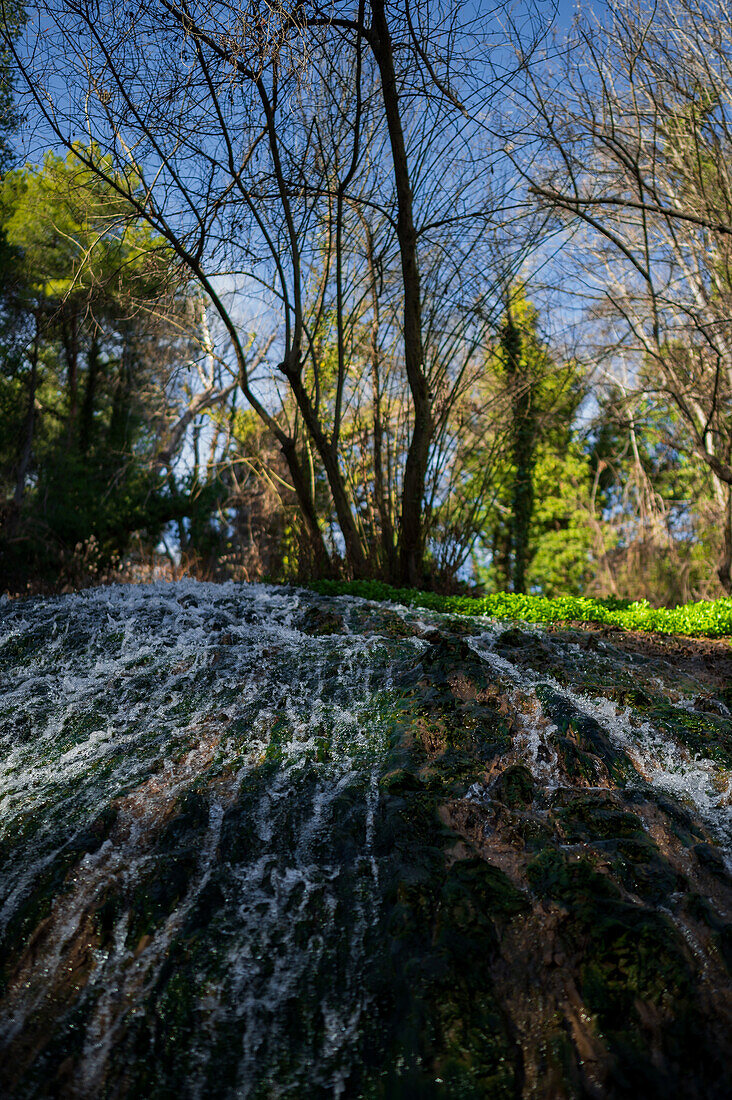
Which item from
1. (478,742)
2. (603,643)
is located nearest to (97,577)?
(603,643)

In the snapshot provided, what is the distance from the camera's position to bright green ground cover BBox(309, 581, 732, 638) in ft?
17.0

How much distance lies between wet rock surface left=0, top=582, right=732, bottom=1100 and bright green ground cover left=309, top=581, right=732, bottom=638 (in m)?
1.92

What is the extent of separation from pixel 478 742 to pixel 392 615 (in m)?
1.66

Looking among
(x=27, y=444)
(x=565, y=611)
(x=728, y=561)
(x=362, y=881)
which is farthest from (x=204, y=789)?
(x=27, y=444)

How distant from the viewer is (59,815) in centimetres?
216

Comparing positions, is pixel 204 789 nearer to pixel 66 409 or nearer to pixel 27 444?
pixel 27 444

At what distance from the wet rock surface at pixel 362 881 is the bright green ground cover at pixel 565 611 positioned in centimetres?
192

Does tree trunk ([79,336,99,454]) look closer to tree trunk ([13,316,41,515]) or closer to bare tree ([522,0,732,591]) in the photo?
tree trunk ([13,316,41,515])

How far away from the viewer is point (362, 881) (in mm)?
A: 1899

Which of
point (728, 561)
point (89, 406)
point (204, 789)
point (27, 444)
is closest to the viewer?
point (204, 789)

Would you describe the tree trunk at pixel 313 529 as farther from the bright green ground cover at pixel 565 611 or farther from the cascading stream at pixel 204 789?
the cascading stream at pixel 204 789

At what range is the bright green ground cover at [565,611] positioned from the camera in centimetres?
518

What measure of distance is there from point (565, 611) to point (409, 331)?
8.35 ft

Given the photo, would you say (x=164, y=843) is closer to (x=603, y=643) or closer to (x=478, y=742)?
(x=478, y=742)
